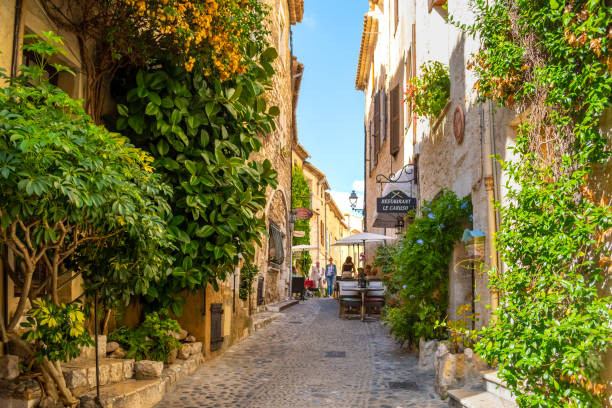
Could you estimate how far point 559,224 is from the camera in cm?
357

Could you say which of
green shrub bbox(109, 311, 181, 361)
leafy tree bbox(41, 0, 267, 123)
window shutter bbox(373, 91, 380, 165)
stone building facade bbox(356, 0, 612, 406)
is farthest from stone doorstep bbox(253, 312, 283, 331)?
window shutter bbox(373, 91, 380, 165)

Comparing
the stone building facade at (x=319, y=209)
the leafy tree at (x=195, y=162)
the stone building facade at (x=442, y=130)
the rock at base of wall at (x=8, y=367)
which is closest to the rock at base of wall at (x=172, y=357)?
the leafy tree at (x=195, y=162)

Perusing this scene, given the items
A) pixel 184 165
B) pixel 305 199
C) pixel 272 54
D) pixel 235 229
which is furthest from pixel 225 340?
pixel 305 199

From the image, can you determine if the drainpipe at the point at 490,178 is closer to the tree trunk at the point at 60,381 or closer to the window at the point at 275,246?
the tree trunk at the point at 60,381

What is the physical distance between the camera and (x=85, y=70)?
5898 mm

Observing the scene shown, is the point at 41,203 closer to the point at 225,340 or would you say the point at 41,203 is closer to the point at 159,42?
the point at 159,42

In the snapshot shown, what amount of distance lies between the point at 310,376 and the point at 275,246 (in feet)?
29.0

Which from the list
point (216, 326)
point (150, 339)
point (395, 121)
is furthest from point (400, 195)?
point (150, 339)

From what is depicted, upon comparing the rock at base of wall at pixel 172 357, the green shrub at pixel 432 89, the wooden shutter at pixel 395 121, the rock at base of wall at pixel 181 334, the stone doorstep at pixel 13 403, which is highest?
the wooden shutter at pixel 395 121

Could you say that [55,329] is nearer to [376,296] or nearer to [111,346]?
[111,346]

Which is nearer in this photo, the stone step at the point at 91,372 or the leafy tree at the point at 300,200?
the stone step at the point at 91,372

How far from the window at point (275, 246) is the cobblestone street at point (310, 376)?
502 centimetres

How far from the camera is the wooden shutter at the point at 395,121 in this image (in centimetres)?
1377

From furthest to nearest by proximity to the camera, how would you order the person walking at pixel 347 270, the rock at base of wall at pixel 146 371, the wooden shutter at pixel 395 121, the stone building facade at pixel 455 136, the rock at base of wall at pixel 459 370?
the person walking at pixel 347 270
the wooden shutter at pixel 395 121
the stone building facade at pixel 455 136
the rock at base of wall at pixel 146 371
the rock at base of wall at pixel 459 370
